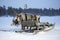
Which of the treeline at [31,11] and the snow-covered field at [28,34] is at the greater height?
the treeline at [31,11]

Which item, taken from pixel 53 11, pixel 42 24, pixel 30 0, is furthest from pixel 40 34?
pixel 30 0

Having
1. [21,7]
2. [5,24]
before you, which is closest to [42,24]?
[21,7]

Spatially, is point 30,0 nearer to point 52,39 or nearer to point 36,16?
point 36,16

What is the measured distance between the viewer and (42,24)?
5.44 ft

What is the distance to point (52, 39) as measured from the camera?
1.66 metres

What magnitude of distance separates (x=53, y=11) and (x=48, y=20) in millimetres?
136

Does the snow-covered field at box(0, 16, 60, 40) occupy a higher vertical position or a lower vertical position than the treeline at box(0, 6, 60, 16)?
lower

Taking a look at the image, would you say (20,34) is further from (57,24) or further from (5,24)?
(57,24)

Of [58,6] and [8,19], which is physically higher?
[58,6]

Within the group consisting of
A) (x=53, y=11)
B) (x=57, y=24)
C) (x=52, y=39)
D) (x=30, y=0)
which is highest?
(x=30, y=0)

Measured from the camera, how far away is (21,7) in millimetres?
1671

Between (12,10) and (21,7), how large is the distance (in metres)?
0.12

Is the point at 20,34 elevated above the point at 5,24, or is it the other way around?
the point at 5,24

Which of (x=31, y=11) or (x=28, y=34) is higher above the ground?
(x=31, y=11)
